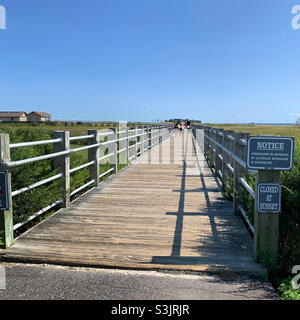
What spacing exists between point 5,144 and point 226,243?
116 inches

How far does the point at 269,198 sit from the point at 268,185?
0.14m

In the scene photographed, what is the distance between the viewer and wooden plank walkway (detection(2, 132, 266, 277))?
3.92 meters

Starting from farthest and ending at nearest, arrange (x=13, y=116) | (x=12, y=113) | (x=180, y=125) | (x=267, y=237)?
(x=12, y=113) → (x=13, y=116) → (x=180, y=125) → (x=267, y=237)

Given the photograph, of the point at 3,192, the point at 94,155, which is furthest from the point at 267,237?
the point at 94,155

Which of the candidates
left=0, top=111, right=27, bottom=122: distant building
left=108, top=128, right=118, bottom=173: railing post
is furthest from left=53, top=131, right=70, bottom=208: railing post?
left=0, top=111, right=27, bottom=122: distant building

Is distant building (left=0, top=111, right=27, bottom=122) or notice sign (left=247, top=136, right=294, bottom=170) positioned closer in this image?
notice sign (left=247, top=136, right=294, bottom=170)

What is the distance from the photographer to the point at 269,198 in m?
3.75

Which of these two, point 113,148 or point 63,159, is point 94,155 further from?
point 113,148

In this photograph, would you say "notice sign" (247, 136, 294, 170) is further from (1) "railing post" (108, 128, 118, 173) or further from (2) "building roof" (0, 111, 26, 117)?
(2) "building roof" (0, 111, 26, 117)

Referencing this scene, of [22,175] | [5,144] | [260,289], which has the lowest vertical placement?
[260,289]

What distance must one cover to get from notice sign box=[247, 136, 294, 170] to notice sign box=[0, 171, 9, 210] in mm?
2655

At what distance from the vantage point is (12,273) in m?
3.67
